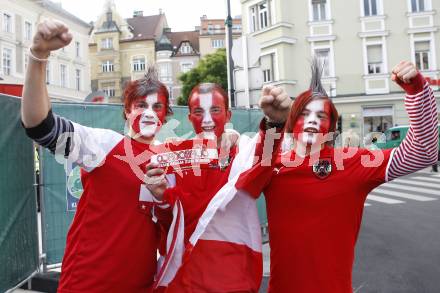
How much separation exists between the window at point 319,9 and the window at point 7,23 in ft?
67.3

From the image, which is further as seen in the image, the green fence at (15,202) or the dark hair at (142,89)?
the green fence at (15,202)

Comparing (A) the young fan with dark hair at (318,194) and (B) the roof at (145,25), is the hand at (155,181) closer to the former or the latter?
(A) the young fan with dark hair at (318,194)

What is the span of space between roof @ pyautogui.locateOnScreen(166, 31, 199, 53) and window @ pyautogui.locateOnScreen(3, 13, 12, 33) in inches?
1201

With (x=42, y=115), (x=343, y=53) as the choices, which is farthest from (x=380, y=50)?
(x=42, y=115)

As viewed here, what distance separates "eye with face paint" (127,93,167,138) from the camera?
8.11 feet

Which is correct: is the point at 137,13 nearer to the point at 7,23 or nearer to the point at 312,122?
the point at 7,23

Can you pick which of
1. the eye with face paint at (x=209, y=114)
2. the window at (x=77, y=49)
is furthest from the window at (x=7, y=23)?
the eye with face paint at (x=209, y=114)

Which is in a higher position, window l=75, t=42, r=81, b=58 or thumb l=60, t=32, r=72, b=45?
window l=75, t=42, r=81, b=58

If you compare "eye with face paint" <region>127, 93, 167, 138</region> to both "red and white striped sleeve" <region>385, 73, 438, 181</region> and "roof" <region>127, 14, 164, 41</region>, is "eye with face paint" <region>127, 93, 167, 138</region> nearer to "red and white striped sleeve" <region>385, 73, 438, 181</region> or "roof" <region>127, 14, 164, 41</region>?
"red and white striped sleeve" <region>385, 73, 438, 181</region>

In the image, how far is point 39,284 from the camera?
4.69 meters

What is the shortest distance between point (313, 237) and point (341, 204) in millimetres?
217

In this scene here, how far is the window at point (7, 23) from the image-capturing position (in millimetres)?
30172

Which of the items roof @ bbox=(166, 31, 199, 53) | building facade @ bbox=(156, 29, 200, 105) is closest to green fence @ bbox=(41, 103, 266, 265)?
building facade @ bbox=(156, 29, 200, 105)

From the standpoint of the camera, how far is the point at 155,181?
6.93ft
